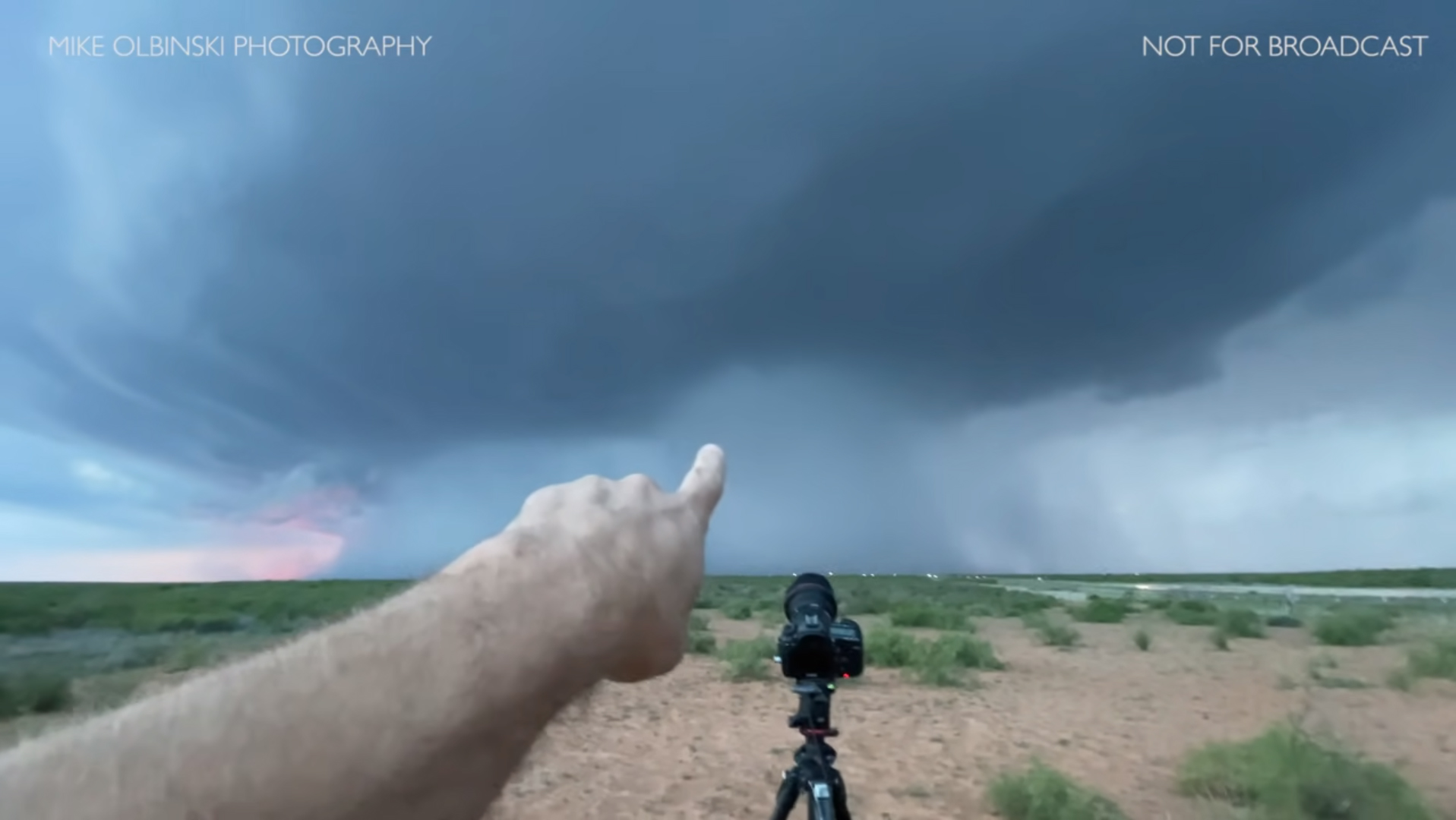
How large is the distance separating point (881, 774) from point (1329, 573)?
232ft

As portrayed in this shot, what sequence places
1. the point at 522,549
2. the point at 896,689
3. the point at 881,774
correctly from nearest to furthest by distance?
1. the point at 522,549
2. the point at 881,774
3. the point at 896,689

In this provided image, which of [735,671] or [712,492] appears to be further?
[735,671]

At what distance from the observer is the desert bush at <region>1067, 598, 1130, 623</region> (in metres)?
24.6

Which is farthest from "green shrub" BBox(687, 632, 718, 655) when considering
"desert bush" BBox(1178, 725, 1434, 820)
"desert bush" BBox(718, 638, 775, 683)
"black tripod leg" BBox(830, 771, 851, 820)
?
"black tripod leg" BBox(830, 771, 851, 820)

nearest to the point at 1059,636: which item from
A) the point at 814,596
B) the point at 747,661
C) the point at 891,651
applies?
the point at 891,651

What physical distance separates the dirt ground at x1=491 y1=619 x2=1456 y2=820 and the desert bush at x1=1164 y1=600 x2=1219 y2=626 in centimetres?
804

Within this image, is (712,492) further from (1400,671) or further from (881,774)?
(1400,671)

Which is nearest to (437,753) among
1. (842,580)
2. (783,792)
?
(783,792)

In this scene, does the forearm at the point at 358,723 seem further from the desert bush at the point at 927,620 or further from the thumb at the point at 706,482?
the desert bush at the point at 927,620

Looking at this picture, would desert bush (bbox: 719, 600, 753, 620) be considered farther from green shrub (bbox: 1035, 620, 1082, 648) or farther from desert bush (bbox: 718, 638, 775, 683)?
desert bush (bbox: 718, 638, 775, 683)

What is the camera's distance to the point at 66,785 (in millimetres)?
714

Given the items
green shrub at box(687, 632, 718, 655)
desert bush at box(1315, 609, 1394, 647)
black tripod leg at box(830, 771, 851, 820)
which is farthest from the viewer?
desert bush at box(1315, 609, 1394, 647)

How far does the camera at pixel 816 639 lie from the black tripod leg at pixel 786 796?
2.18ft

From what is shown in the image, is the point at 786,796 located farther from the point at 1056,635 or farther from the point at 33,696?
the point at 1056,635
